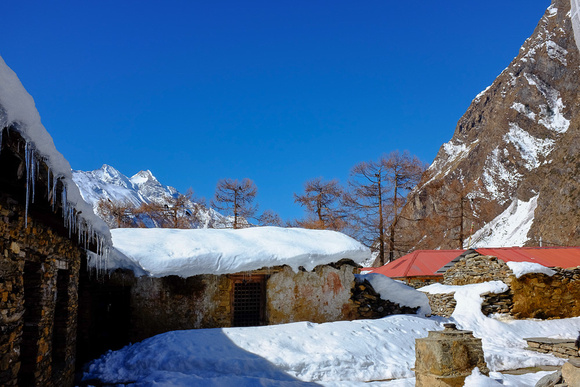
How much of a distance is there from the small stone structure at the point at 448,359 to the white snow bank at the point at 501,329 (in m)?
3.41

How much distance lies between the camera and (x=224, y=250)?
36.7 feet

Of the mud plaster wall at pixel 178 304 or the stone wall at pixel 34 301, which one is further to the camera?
the mud plaster wall at pixel 178 304

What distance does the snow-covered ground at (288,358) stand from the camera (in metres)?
7.79

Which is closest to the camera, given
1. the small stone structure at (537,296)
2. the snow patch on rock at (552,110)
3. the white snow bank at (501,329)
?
the white snow bank at (501,329)

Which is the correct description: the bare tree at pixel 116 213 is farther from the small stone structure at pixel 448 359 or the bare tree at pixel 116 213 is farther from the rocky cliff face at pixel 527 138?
the rocky cliff face at pixel 527 138

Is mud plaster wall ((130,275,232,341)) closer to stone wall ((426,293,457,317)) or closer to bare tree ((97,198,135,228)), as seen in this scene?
stone wall ((426,293,457,317))

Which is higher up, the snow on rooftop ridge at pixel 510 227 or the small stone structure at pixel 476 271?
the snow on rooftop ridge at pixel 510 227

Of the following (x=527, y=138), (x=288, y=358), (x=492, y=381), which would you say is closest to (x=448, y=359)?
(x=492, y=381)

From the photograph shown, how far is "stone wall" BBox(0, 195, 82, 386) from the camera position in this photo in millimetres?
4355

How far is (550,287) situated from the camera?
14633mm

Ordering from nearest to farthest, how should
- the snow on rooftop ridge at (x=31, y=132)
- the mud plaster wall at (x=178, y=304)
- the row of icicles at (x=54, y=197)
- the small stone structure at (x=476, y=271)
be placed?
the snow on rooftop ridge at (x=31, y=132)
the row of icicles at (x=54, y=197)
the mud plaster wall at (x=178, y=304)
the small stone structure at (x=476, y=271)

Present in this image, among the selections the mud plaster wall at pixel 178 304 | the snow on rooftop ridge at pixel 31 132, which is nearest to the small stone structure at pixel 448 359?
the mud plaster wall at pixel 178 304

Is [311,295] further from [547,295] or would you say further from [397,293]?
[547,295]

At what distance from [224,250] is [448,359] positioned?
6227 millimetres
